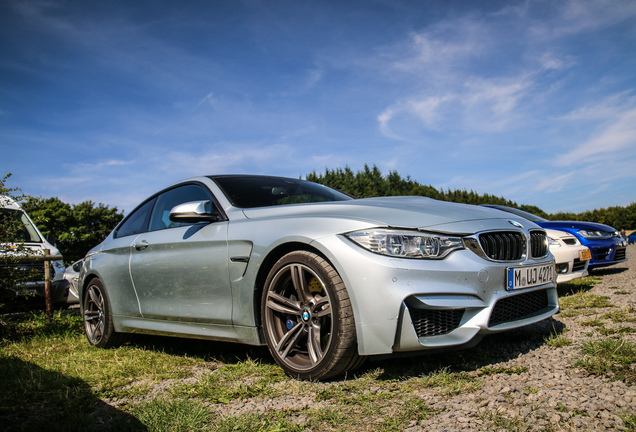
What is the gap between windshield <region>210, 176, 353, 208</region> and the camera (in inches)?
148

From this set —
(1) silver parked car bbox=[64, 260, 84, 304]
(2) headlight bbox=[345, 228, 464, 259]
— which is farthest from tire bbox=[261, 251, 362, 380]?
(1) silver parked car bbox=[64, 260, 84, 304]

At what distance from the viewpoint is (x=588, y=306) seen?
4840mm

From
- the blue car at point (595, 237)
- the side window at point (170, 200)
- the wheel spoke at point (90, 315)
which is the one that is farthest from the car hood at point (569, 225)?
the wheel spoke at point (90, 315)

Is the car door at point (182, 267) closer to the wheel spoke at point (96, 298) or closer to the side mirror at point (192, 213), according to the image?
the side mirror at point (192, 213)

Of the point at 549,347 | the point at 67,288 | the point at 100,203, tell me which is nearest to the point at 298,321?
the point at 549,347

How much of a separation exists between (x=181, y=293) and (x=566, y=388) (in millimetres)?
2725

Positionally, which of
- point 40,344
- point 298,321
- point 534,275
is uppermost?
point 534,275

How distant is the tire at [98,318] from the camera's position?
4.73m

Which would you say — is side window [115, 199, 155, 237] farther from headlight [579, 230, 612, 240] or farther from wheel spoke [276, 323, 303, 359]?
headlight [579, 230, 612, 240]

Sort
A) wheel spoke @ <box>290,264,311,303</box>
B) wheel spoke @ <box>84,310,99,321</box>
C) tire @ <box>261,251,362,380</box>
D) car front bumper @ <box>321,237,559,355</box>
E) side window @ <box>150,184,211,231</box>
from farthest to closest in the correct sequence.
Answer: wheel spoke @ <box>84,310,99,321</box>
side window @ <box>150,184,211,231</box>
wheel spoke @ <box>290,264,311,303</box>
tire @ <box>261,251,362,380</box>
car front bumper @ <box>321,237,559,355</box>

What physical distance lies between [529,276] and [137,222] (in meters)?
3.70

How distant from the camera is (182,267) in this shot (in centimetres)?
374

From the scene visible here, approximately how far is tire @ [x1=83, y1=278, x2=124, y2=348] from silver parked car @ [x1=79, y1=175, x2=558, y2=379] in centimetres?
86

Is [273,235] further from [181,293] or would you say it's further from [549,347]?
[549,347]
